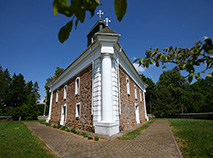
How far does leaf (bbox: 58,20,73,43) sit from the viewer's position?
79 centimetres

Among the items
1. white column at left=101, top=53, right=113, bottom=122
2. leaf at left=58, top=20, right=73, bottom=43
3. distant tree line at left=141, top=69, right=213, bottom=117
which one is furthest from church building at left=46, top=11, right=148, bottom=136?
distant tree line at left=141, top=69, right=213, bottom=117

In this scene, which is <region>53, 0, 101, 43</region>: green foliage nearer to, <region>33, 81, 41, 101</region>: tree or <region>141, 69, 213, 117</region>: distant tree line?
<region>141, 69, 213, 117</region>: distant tree line

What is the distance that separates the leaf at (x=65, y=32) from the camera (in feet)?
2.58

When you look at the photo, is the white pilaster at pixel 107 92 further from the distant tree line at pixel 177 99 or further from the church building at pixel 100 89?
the distant tree line at pixel 177 99

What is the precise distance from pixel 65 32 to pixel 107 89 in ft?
24.3

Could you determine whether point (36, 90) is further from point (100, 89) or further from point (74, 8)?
point (74, 8)

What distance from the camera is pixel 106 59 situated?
867 cm

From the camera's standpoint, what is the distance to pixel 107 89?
26.7 feet

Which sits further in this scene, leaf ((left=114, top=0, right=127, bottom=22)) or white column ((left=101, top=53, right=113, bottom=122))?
white column ((left=101, top=53, right=113, bottom=122))

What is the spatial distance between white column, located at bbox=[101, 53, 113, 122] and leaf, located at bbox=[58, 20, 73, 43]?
24.0 ft

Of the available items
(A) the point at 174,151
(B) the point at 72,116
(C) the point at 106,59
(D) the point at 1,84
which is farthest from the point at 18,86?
(A) the point at 174,151

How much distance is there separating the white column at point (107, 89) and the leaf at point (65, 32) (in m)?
7.31

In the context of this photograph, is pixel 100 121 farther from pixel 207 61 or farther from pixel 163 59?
pixel 207 61

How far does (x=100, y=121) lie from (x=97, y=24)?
920 cm
